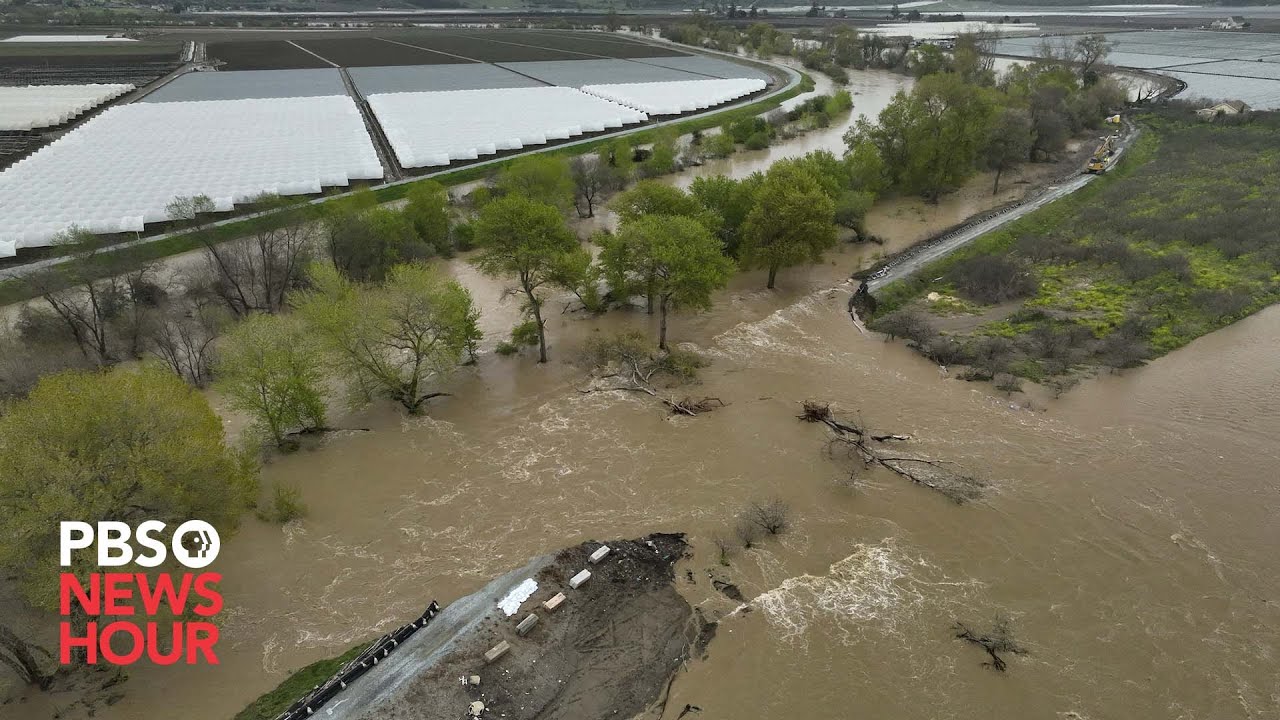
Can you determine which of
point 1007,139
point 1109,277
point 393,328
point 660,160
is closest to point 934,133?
point 1007,139

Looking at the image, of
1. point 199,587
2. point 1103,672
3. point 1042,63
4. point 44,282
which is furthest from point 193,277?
point 1042,63

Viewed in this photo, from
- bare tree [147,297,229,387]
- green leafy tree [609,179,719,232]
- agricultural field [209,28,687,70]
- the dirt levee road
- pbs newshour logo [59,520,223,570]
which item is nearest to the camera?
pbs newshour logo [59,520,223,570]

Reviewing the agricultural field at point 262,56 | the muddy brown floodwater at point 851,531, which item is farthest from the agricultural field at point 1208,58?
the agricultural field at point 262,56

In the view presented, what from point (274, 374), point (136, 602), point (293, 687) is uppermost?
point (274, 374)

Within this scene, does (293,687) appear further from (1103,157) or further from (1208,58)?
(1208,58)

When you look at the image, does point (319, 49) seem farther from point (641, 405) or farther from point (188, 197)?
point (641, 405)

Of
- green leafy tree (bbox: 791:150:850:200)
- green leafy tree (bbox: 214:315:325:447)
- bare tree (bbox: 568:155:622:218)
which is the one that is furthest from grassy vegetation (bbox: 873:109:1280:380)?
green leafy tree (bbox: 214:315:325:447)

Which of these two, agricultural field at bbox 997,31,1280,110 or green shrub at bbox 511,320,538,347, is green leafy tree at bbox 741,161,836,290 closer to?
green shrub at bbox 511,320,538,347
